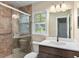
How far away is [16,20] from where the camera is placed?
2102 millimetres

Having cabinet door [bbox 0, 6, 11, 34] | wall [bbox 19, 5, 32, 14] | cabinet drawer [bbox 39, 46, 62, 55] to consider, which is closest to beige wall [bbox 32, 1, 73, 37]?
wall [bbox 19, 5, 32, 14]

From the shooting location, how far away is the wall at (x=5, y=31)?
202 centimetres

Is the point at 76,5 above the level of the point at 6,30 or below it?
above

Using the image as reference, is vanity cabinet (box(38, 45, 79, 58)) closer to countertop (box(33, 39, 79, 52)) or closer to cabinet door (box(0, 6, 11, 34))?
countertop (box(33, 39, 79, 52))

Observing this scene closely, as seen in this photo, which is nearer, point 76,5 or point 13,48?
point 76,5

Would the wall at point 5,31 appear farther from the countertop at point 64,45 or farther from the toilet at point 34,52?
the countertop at point 64,45

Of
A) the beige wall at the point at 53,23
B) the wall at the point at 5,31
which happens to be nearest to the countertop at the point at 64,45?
the beige wall at the point at 53,23

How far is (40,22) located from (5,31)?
70cm

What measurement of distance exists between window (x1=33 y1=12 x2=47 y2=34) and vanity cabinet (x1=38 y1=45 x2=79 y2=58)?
307mm

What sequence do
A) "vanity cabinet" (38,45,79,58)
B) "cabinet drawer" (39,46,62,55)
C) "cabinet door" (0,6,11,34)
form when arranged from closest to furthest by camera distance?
"vanity cabinet" (38,45,79,58) → "cabinet drawer" (39,46,62,55) → "cabinet door" (0,6,11,34)

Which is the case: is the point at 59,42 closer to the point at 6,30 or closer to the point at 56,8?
the point at 56,8

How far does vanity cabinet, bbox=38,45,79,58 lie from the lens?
1779 millimetres

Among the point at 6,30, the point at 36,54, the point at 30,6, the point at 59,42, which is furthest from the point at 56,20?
the point at 6,30

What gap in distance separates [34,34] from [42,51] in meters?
0.36
